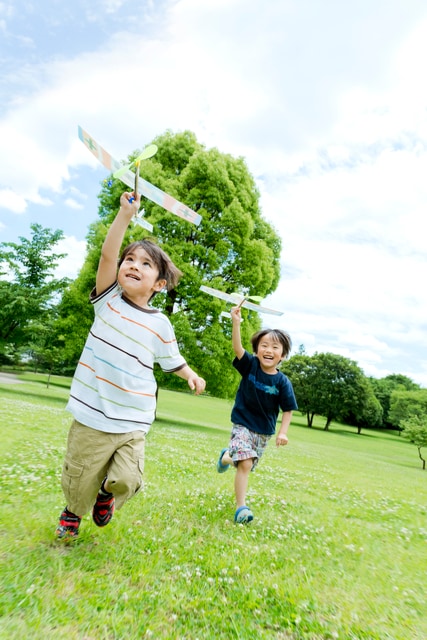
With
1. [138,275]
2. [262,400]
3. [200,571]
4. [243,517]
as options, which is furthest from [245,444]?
[138,275]

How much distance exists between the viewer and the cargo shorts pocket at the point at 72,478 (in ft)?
10.5

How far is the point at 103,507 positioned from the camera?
3.38m

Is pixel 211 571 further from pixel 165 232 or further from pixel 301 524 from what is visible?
pixel 165 232

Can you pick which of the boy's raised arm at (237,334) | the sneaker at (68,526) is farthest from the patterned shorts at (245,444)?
the sneaker at (68,526)

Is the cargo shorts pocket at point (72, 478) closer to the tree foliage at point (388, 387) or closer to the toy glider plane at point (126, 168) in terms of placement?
the toy glider plane at point (126, 168)

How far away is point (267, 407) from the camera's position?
5.00 metres

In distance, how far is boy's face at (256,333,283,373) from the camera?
5.04 meters

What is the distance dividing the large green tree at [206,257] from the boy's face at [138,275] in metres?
13.5

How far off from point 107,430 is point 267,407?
7.87 ft

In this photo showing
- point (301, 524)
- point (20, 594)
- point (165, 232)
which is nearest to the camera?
point (20, 594)

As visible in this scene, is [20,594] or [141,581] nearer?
[20,594]

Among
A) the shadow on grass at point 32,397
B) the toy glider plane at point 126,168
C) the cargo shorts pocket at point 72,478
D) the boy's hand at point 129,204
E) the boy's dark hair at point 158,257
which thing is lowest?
the shadow on grass at point 32,397

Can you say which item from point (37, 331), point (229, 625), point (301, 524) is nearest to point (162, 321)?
point (229, 625)

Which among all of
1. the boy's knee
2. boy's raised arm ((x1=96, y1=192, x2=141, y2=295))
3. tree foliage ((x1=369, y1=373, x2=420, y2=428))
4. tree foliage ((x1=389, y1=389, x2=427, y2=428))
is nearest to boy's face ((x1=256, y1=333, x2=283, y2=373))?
the boy's knee
